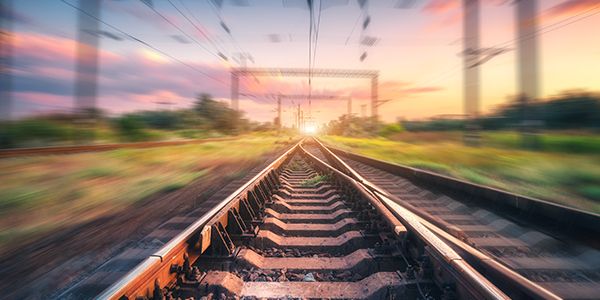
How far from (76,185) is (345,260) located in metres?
7.14

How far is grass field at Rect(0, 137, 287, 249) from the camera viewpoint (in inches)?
175

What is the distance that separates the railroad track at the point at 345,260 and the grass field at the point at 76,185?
3569 mm

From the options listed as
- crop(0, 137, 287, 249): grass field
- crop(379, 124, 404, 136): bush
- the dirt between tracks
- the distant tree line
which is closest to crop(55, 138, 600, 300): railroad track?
the dirt between tracks

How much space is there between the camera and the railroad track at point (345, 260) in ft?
5.28

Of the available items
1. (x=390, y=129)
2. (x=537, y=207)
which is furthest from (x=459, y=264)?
(x=390, y=129)

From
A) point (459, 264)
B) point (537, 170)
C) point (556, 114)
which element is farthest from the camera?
point (556, 114)

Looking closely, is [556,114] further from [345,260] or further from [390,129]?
[390,129]

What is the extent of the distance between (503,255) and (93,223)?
20.0ft

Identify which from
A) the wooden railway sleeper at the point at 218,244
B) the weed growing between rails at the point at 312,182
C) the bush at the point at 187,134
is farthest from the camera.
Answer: the bush at the point at 187,134

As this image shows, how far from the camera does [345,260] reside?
7.36ft


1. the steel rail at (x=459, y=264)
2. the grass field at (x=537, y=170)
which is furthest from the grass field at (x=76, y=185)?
the grass field at (x=537, y=170)

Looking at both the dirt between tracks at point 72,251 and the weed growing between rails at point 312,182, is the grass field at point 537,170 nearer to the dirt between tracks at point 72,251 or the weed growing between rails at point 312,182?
the weed growing between rails at point 312,182

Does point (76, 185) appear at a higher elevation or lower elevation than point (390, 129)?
lower

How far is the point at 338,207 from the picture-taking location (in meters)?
3.73
